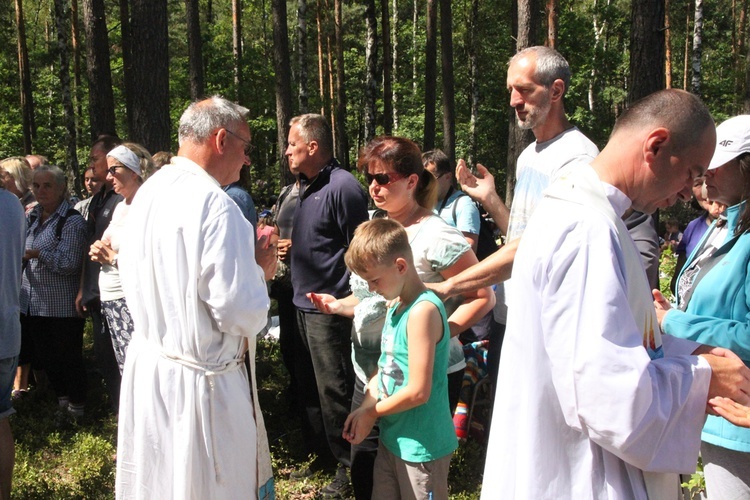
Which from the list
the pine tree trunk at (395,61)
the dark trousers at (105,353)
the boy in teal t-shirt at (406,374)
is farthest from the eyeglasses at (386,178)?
the pine tree trunk at (395,61)

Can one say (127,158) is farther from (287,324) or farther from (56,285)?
(287,324)

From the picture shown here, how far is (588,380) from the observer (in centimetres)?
154

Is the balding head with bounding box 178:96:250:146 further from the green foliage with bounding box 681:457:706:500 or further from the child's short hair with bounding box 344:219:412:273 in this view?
the green foliage with bounding box 681:457:706:500

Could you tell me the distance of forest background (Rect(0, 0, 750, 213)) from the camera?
19984 mm

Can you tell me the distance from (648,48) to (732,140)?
17.5 feet


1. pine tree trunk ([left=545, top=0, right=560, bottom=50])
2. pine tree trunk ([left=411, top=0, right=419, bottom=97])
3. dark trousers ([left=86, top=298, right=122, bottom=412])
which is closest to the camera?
dark trousers ([left=86, top=298, right=122, bottom=412])

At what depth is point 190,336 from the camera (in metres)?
2.85

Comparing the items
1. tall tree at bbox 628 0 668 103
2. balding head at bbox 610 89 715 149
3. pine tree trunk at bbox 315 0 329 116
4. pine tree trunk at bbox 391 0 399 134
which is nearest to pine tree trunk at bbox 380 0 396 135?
pine tree trunk at bbox 315 0 329 116

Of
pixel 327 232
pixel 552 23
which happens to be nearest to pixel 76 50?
pixel 552 23

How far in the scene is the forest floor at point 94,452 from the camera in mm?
4520

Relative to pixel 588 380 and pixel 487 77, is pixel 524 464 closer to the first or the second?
pixel 588 380

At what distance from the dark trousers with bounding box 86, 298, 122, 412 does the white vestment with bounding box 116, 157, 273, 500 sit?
2.68 metres

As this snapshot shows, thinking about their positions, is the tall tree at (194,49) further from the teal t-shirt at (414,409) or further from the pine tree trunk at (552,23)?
the teal t-shirt at (414,409)

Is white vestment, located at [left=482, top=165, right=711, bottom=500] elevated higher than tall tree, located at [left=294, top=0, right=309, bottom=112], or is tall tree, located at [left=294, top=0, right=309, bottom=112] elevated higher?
tall tree, located at [left=294, top=0, right=309, bottom=112]
